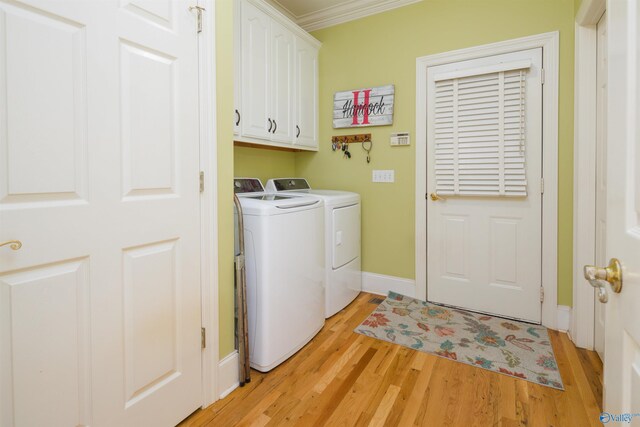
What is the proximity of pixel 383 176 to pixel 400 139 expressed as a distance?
0.36m

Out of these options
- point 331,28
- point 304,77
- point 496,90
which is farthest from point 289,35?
point 496,90

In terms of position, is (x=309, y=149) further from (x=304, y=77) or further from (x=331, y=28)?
(x=331, y=28)

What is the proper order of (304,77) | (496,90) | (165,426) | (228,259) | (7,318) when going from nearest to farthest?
1. (7,318)
2. (165,426)
3. (228,259)
4. (496,90)
5. (304,77)

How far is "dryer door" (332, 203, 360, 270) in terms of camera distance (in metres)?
2.49

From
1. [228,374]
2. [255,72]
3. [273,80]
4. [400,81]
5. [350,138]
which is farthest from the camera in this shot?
[350,138]

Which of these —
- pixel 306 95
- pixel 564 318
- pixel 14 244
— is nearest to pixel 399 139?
pixel 306 95

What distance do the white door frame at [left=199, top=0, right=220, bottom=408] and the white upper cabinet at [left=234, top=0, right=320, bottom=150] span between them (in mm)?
708

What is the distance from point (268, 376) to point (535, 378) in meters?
1.47

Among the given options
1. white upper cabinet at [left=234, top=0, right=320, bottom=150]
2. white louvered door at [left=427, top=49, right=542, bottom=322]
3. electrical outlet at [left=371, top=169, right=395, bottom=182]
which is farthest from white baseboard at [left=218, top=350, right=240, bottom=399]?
electrical outlet at [left=371, top=169, right=395, bottom=182]

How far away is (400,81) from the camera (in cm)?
276

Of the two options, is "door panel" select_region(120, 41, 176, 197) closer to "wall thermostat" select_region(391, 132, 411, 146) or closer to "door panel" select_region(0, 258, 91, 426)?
"door panel" select_region(0, 258, 91, 426)

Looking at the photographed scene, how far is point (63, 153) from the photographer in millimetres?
1021

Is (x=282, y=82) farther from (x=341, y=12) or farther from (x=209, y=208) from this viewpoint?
(x=209, y=208)

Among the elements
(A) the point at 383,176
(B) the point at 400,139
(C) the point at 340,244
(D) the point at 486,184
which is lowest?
(C) the point at 340,244
